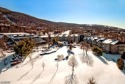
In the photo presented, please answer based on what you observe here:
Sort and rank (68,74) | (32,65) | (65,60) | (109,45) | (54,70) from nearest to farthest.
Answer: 1. (68,74)
2. (54,70)
3. (32,65)
4. (65,60)
5. (109,45)

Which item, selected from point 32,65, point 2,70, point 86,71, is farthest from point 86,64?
point 2,70

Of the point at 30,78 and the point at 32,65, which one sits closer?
the point at 30,78

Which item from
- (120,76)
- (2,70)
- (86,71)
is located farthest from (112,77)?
(2,70)

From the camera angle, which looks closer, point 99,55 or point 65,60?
point 65,60

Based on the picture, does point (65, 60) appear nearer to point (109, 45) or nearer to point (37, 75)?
point (37, 75)

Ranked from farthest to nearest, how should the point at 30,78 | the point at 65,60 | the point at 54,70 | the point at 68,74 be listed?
the point at 65,60 < the point at 54,70 < the point at 68,74 < the point at 30,78

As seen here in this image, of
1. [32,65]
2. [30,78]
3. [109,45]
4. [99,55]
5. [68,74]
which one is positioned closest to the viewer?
[30,78]

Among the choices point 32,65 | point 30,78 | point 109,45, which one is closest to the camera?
point 30,78

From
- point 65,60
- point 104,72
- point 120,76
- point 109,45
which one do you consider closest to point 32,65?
point 65,60

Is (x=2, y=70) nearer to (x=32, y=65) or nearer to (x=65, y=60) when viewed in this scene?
(x=32, y=65)
